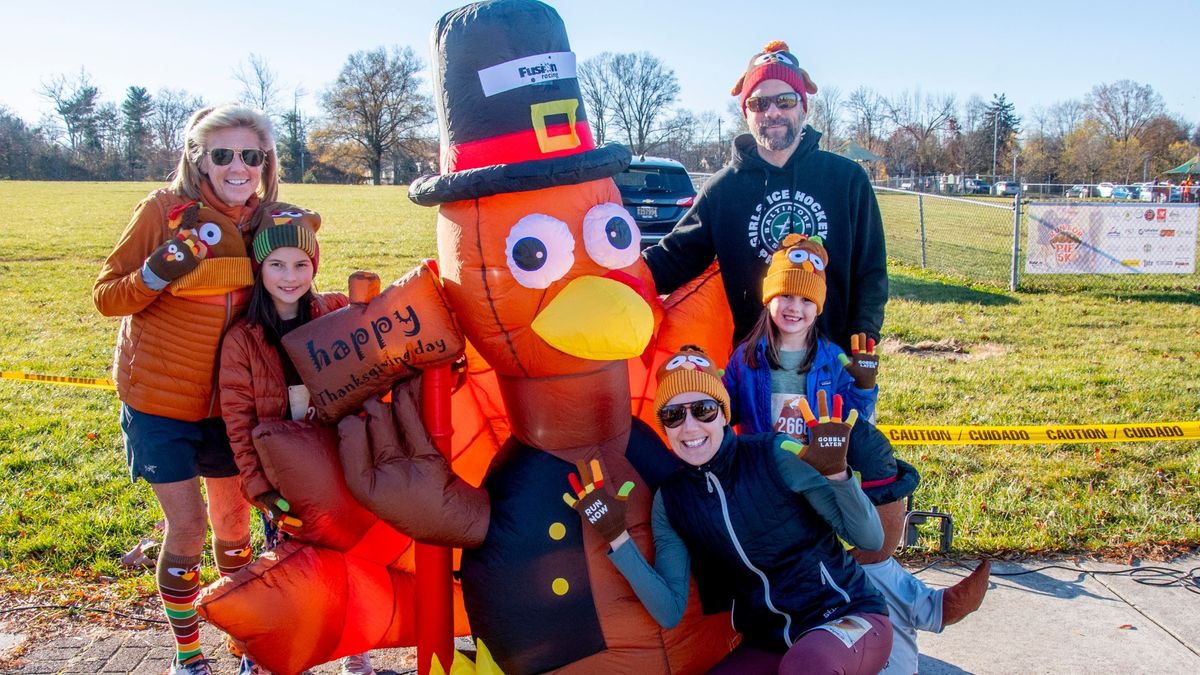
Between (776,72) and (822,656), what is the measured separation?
199cm

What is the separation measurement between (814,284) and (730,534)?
0.88 metres

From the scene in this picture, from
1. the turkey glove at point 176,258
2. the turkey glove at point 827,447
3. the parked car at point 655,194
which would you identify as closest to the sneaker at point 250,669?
the turkey glove at point 176,258

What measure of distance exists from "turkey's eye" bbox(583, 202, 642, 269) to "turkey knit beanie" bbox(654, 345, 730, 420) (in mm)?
351

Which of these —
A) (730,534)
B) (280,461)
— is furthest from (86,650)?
(730,534)

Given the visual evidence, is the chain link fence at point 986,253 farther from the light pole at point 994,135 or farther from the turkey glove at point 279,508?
the light pole at point 994,135

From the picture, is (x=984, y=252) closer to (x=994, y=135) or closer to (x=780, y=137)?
(x=780, y=137)

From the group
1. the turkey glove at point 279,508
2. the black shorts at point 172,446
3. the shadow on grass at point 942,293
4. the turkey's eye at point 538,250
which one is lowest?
the shadow on grass at point 942,293

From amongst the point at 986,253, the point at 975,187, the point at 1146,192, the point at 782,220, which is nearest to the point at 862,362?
the point at 782,220

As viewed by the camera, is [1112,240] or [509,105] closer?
[509,105]

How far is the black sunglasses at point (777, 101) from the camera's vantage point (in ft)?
10.7

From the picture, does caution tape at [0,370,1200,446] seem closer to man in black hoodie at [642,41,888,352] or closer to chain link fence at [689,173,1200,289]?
man in black hoodie at [642,41,888,352]

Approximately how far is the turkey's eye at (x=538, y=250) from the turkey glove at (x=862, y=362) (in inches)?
40.9

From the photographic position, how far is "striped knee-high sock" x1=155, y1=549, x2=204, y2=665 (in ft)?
10.1

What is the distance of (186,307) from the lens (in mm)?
2877
